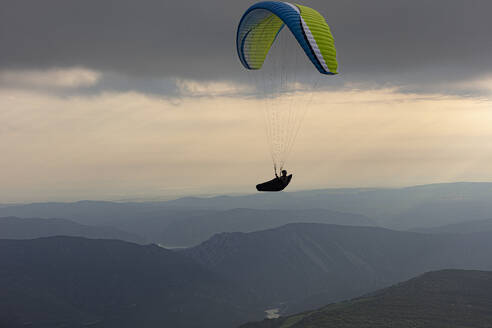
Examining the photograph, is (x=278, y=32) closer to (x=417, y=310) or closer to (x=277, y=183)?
(x=277, y=183)

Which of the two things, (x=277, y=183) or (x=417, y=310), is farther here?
(x=417, y=310)

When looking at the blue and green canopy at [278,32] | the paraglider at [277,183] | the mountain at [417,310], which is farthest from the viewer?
the mountain at [417,310]

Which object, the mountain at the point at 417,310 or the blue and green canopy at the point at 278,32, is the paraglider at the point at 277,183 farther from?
the mountain at the point at 417,310

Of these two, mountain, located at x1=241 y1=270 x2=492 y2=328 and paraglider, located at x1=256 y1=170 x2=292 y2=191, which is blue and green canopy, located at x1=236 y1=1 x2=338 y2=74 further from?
mountain, located at x1=241 y1=270 x2=492 y2=328

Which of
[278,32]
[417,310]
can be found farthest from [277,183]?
[417,310]

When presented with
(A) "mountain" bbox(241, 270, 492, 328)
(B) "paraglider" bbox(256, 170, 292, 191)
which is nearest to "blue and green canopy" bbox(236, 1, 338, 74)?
(B) "paraglider" bbox(256, 170, 292, 191)

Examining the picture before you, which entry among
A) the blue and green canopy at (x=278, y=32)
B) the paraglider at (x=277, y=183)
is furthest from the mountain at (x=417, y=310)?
the blue and green canopy at (x=278, y=32)

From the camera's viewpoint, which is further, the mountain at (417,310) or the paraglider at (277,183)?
the mountain at (417,310)
